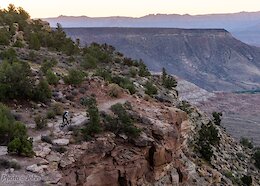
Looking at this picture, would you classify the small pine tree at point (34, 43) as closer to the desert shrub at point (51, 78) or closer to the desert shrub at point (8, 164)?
the desert shrub at point (51, 78)

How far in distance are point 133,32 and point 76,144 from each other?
150 meters

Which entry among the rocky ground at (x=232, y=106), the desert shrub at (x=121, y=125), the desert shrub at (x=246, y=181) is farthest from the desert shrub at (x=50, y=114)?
the rocky ground at (x=232, y=106)

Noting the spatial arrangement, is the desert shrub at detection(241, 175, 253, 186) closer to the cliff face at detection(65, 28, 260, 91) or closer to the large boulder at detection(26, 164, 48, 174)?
the large boulder at detection(26, 164, 48, 174)

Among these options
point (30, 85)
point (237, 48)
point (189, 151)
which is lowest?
point (237, 48)

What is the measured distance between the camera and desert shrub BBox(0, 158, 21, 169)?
1372 centimetres

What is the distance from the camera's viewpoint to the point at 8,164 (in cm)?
1382

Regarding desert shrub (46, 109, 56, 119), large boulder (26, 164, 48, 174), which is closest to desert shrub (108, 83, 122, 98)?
desert shrub (46, 109, 56, 119)

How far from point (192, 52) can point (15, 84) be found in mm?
154513

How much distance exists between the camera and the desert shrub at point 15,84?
1872 centimetres

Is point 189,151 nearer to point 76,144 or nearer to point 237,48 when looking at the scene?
point 76,144

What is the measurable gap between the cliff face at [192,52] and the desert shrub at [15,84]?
13086 cm

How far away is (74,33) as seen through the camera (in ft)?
512

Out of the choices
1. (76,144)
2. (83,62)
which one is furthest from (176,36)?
(76,144)

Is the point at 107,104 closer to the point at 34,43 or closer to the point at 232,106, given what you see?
the point at 34,43
